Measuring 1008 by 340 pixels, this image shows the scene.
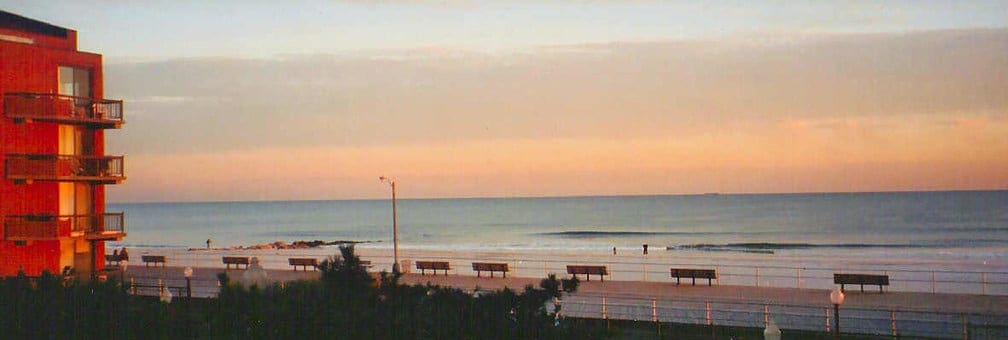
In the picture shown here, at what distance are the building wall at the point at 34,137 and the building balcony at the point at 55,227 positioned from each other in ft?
0.89

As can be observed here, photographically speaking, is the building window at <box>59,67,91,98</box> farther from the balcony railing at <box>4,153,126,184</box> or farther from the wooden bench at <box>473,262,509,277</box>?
the wooden bench at <box>473,262,509,277</box>

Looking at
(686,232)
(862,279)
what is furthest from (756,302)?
(686,232)

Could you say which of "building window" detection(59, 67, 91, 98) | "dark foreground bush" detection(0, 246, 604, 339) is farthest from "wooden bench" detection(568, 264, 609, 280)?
"dark foreground bush" detection(0, 246, 604, 339)

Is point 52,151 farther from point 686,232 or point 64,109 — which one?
point 686,232

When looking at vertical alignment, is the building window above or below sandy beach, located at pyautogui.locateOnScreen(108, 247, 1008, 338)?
above

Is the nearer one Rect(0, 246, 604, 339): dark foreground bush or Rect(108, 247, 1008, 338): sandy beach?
Rect(0, 246, 604, 339): dark foreground bush

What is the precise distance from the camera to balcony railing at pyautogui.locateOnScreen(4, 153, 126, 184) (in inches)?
1204

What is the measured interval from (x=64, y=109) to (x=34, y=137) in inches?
47.2

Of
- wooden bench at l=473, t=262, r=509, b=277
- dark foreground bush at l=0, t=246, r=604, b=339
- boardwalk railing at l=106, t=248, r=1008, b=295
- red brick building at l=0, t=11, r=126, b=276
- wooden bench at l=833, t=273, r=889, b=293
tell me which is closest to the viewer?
dark foreground bush at l=0, t=246, r=604, b=339

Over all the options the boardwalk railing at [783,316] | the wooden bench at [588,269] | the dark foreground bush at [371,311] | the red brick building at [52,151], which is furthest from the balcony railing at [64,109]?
the dark foreground bush at [371,311]

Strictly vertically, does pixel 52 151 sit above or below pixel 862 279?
above

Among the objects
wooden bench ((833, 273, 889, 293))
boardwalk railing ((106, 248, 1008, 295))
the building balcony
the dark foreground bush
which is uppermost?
the building balcony

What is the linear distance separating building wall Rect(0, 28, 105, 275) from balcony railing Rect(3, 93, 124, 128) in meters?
0.35

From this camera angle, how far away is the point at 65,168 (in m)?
31.7
